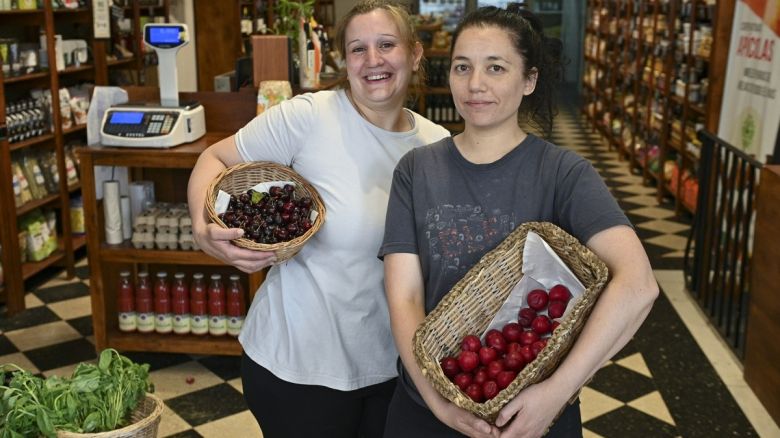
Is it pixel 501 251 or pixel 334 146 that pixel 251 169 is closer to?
pixel 334 146

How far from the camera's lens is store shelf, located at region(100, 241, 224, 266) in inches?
148

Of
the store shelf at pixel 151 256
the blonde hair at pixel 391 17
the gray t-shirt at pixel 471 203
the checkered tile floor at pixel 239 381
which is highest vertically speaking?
the blonde hair at pixel 391 17

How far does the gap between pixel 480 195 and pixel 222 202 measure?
0.82 meters

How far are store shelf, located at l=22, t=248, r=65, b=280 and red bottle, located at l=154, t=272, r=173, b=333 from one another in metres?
1.24

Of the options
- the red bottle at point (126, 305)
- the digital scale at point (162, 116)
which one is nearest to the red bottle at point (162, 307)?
the red bottle at point (126, 305)

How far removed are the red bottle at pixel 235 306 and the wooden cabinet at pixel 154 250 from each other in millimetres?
50

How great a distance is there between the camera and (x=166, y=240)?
378 centimetres

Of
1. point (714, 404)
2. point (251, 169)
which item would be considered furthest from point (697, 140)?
point (251, 169)

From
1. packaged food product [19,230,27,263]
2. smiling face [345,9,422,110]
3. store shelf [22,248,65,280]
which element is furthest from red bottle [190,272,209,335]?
smiling face [345,9,422,110]

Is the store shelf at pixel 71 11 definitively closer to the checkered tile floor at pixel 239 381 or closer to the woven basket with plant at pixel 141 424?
the checkered tile floor at pixel 239 381

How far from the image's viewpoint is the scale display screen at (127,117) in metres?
3.76

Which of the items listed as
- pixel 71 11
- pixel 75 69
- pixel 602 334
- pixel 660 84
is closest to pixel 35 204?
pixel 75 69

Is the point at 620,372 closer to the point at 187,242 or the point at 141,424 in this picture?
the point at 187,242

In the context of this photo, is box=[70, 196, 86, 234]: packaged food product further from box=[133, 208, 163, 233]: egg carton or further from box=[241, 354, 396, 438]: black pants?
box=[241, 354, 396, 438]: black pants
